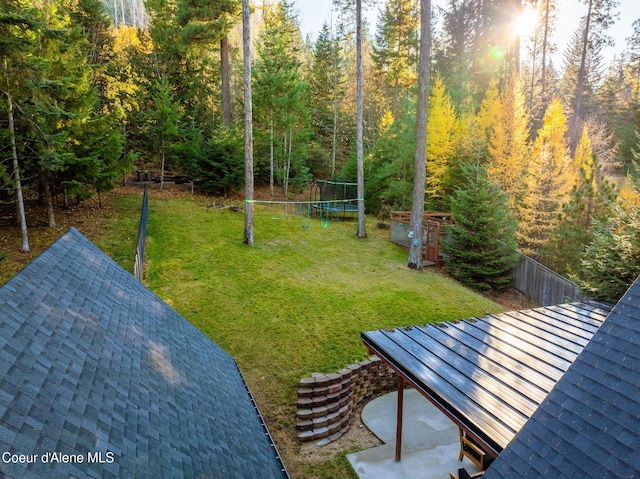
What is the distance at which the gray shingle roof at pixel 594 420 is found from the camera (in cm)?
216

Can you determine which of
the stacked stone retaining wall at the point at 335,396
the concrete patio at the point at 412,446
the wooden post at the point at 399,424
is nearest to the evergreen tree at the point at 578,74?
the stacked stone retaining wall at the point at 335,396

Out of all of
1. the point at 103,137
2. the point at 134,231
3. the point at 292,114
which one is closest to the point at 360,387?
the point at 134,231

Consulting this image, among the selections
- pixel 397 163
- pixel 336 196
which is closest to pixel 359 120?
pixel 397 163

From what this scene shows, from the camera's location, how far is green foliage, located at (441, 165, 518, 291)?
11789 mm

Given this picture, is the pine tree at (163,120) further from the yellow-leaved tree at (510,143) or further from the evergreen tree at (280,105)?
the yellow-leaved tree at (510,143)

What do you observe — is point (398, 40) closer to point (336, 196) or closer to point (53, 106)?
point (336, 196)

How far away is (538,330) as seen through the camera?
548cm

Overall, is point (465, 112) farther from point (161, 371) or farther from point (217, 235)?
point (161, 371)

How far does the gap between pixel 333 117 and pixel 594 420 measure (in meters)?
26.3

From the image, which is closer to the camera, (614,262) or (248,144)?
(614,262)

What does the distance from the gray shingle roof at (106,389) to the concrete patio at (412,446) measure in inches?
81.1

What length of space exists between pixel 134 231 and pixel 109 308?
9.08 m

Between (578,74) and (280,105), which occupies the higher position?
(578,74)

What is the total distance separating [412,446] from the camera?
5.70 metres
